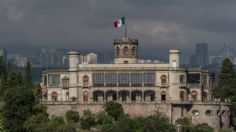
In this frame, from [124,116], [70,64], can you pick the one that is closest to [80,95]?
[70,64]

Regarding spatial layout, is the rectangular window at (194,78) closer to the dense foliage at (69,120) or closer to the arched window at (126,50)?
the arched window at (126,50)

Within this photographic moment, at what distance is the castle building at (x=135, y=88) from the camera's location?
463ft

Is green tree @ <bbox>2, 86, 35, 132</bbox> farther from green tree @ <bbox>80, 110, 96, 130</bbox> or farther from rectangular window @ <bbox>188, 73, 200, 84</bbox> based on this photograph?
rectangular window @ <bbox>188, 73, 200, 84</bbox>

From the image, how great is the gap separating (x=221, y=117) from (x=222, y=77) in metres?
10.5

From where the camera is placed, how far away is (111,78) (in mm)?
145625

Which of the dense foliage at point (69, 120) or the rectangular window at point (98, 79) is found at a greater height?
the rectangular window at point (98, 79)

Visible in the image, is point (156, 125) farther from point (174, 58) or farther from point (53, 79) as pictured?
point (53, 79)

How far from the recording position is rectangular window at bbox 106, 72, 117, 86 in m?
145

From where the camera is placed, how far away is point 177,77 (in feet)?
478

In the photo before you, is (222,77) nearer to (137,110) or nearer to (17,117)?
(137,110)

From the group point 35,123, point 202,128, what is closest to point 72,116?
point 35,123

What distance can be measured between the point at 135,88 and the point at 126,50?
841 centimetres

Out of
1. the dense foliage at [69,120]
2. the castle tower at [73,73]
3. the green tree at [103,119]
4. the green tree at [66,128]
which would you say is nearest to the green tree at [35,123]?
the dense foliage at [69,120]

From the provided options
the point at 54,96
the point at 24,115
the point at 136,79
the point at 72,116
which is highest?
the point at 136,79
